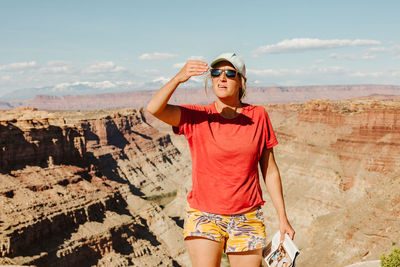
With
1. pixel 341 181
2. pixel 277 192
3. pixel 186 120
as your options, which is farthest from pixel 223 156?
pixel 341 181

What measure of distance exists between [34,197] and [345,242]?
119 ft

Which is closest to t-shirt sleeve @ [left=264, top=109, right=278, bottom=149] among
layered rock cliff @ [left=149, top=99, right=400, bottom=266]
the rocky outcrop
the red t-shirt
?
the red t-shirt

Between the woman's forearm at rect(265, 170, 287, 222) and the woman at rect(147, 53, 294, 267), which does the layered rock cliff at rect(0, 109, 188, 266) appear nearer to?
the woman at rect(147, 53, 294, 267)

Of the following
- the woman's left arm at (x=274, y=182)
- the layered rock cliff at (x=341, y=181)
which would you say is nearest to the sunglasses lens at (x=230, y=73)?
the woman's left arm at (x=274, y=182)

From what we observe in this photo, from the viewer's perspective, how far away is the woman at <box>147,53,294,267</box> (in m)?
4.52

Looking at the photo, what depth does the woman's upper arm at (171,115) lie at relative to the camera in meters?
4.44

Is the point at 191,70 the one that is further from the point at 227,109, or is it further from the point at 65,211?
the point at 65,211

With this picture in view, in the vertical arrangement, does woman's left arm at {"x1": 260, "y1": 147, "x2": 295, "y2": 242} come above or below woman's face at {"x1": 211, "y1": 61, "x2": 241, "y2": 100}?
below

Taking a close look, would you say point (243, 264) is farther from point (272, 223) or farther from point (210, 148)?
point (272, 223)

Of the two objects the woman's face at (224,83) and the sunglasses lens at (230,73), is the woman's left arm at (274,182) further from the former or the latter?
the sunglasses lens at (230,73)

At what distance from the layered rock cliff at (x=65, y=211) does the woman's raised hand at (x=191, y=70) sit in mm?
34512

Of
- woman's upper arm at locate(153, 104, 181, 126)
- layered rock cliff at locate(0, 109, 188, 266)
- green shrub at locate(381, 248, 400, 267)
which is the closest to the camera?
woman's upper arm at locate(153, 104, 181, 126)

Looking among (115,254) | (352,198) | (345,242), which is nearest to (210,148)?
(345,242)

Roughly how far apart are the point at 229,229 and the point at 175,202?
6678 centimetres
